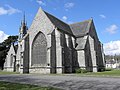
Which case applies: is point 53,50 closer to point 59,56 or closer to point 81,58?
point 59,56

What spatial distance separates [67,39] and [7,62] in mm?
26513

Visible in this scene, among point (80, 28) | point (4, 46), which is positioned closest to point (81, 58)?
point (80, 28)

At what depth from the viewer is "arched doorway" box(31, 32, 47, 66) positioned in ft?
118

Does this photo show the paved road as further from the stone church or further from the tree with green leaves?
the tree with green leaves

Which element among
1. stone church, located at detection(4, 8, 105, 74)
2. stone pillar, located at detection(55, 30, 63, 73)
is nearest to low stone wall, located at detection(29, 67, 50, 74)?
stone church, located at detection(4, 8, 105, 74)

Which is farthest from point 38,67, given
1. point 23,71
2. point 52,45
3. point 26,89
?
point 26,89

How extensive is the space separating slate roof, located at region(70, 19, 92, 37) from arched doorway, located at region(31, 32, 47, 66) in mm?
10279

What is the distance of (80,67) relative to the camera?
120 feet

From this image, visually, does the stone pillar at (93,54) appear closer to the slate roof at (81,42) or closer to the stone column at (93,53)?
the stone column at (93,53)

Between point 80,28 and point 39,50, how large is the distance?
1418cm

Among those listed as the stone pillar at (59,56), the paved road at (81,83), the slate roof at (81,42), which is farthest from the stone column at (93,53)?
the paved road at (81,83)

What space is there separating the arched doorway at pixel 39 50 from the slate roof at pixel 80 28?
10279mm

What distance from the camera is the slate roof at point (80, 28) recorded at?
42.0 m

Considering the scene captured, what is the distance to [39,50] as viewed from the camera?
37.1 m
